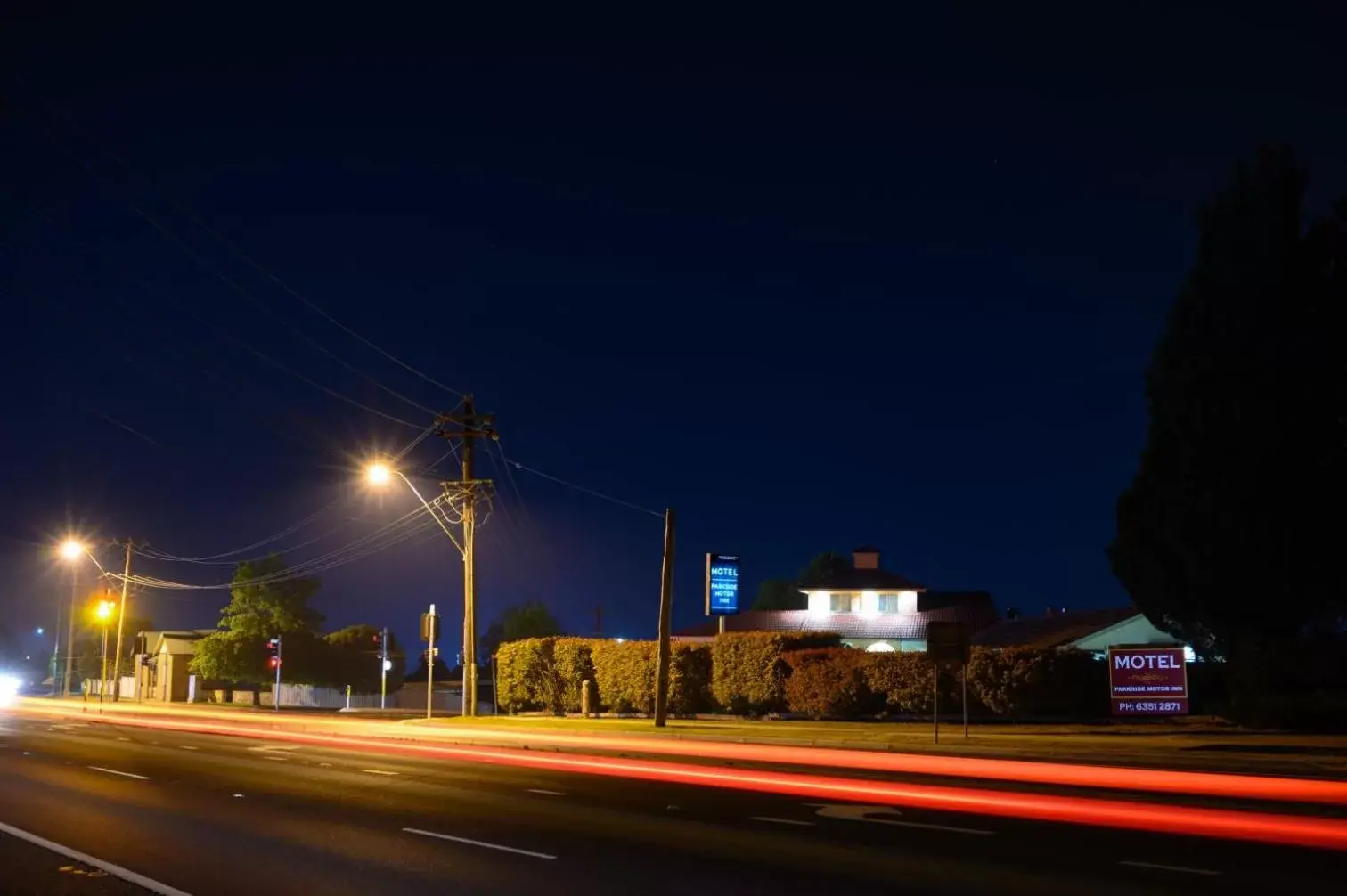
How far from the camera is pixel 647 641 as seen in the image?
144 ft

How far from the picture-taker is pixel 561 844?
13.4 meters

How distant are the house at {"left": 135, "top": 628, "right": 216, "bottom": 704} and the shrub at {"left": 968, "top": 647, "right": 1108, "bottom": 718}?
59.3m

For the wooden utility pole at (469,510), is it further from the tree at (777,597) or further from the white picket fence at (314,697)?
the tree at (777,597)

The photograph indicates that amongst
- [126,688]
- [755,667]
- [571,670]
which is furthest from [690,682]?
[126,688]

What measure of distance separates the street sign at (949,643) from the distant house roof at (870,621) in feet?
116

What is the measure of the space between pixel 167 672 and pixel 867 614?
45012 millimetres

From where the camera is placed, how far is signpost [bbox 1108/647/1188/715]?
29.8 meters

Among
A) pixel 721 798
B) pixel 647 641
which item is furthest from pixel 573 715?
pixel 721 798

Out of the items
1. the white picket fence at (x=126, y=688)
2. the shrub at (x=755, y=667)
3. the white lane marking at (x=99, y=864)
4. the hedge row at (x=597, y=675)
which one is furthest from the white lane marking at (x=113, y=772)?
the white picket fence at (x=126, y=688)

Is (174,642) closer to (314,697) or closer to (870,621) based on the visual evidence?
(314,697)

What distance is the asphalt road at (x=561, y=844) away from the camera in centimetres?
1107

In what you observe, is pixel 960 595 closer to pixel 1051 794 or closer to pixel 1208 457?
pixel 1208 457

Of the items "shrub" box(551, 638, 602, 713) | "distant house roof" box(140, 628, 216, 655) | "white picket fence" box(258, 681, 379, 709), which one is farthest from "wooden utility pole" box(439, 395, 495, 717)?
"distant house roof" box(140, 628, 216, 655)

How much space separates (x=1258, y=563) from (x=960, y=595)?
43.9 m
